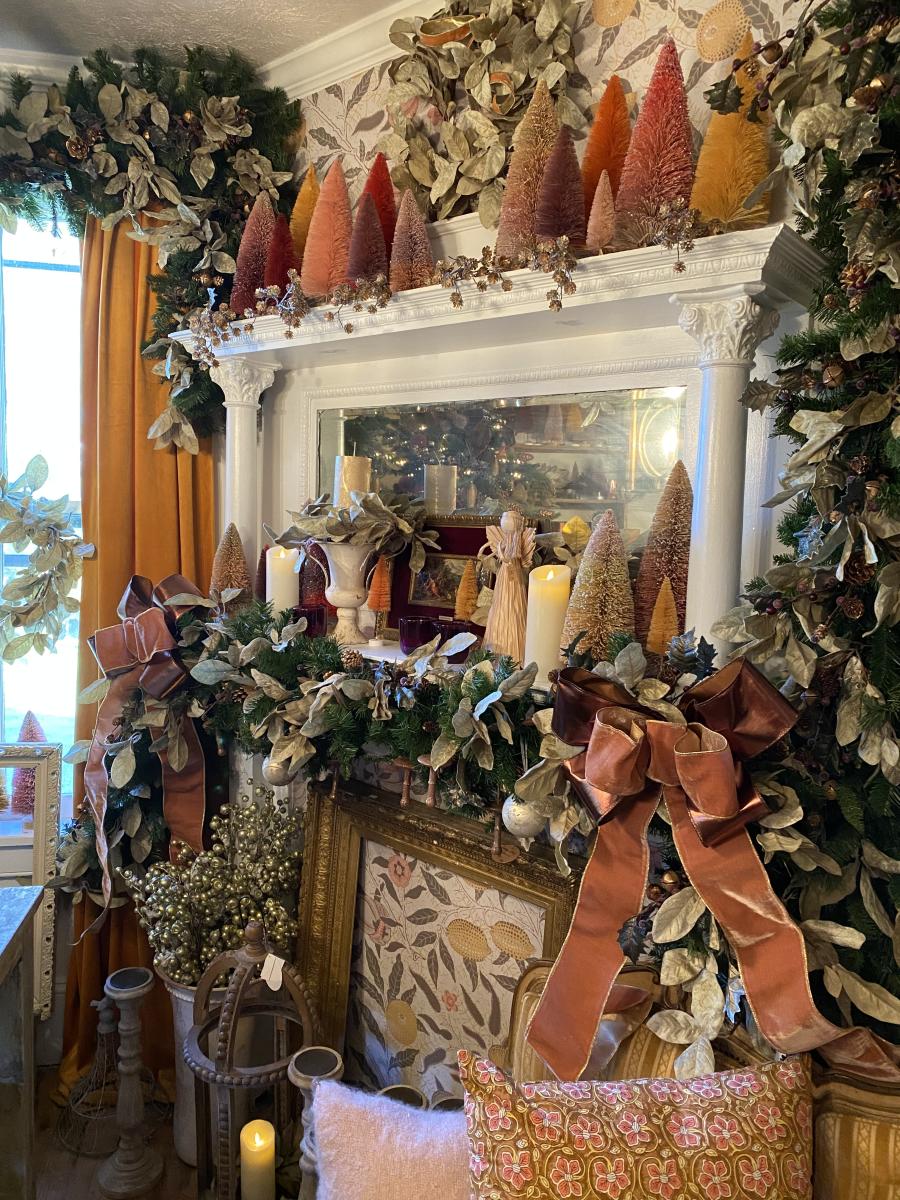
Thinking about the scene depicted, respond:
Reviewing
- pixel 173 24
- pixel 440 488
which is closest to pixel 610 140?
pixel 440 488

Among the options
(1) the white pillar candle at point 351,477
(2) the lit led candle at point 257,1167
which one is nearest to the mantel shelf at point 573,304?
(1) the white pillar candle at point 351,477

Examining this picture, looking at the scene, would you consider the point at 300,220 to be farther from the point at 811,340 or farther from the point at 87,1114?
the point at 87,1114

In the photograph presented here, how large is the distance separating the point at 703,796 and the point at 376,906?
3.42 ft

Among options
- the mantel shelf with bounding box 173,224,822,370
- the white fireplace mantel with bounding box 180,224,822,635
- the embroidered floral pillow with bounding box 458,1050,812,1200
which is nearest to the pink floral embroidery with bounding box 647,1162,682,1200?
the embroidered floral pillow with bounding box 458,1050,812,1200

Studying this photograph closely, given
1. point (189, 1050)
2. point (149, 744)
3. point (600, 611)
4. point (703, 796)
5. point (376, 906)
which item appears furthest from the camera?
point (149, 744)

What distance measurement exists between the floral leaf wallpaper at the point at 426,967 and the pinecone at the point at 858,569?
0.86 metres

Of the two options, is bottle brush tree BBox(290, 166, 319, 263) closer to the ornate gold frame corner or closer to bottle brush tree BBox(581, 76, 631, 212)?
bottle brush tree BBox(581, 76, 631, 212)

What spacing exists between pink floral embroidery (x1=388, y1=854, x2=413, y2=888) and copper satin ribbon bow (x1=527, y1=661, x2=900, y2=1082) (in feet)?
2.18

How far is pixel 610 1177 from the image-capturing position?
930 mm

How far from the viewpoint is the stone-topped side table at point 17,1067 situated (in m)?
1.52

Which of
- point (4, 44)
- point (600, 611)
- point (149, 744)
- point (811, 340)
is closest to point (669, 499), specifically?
point (600, 611)

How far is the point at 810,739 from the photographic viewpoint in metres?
1.10

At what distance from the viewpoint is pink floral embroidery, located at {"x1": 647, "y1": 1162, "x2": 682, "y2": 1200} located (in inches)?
36.5

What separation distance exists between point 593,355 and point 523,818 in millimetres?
850
